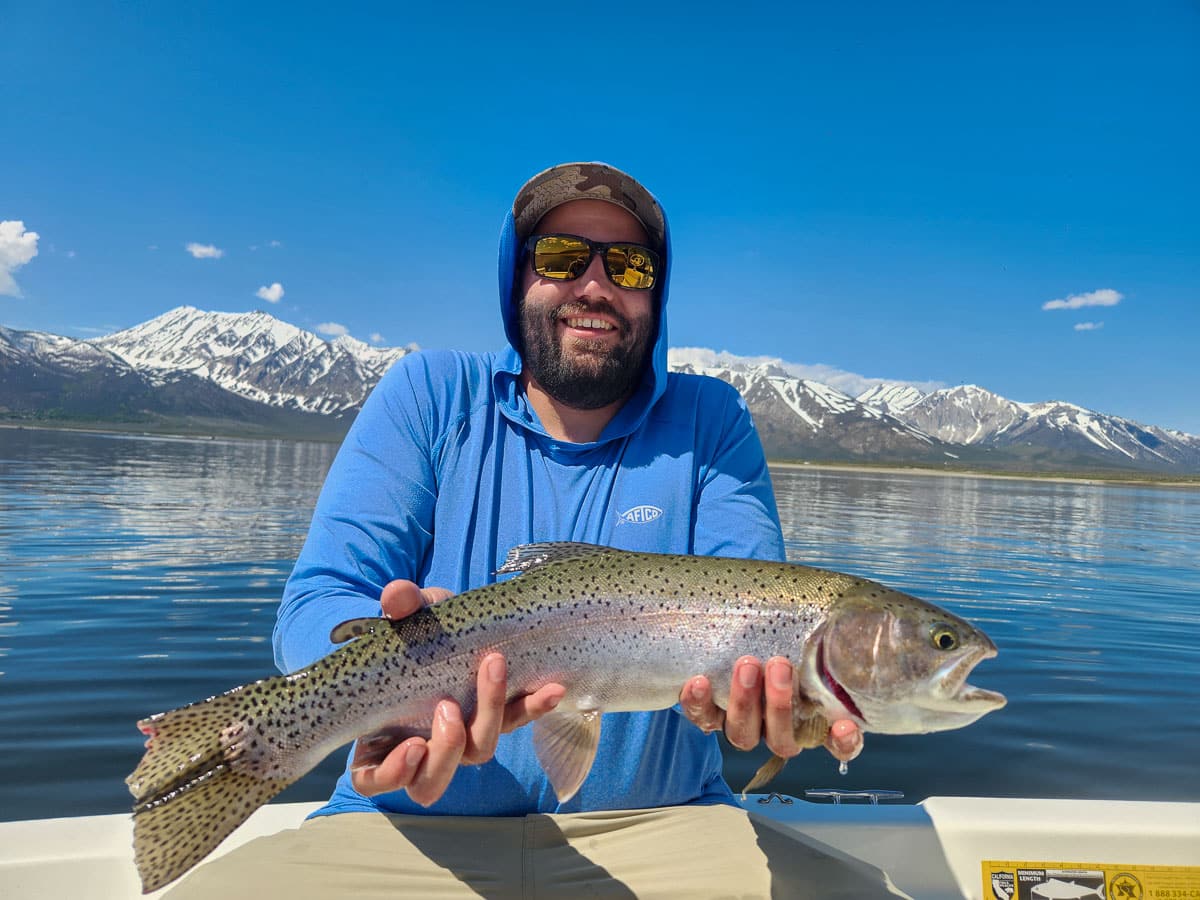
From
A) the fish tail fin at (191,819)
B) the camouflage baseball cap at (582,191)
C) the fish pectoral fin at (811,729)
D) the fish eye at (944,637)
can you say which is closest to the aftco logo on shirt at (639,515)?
the fish pectoral fin at (811,729)

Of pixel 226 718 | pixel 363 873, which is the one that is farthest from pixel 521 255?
pixel 363 873

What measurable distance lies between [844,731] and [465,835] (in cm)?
194

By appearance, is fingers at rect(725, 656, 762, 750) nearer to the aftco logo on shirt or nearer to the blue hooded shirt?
the blue hooded shirt

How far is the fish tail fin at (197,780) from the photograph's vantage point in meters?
3.11

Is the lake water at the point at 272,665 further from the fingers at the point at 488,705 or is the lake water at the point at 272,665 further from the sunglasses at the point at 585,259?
the sunglasses at the point at 585,259

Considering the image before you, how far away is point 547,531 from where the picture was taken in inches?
181

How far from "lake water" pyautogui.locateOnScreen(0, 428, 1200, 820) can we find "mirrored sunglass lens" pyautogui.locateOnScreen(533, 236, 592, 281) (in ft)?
19.6

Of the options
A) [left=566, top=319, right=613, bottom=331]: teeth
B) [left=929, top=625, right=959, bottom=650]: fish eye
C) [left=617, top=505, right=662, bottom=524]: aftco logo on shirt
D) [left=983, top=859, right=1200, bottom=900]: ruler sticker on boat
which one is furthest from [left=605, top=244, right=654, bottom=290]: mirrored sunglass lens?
[left=983, top=859, right=1200, bottom=900]: ruler sticker on boat

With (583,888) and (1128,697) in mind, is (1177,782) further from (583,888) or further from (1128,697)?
(583,888)

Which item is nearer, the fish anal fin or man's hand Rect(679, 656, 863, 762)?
man's hand Rect(679, 656, 863, 762)

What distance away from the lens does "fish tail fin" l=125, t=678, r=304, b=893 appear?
3105 millimetres

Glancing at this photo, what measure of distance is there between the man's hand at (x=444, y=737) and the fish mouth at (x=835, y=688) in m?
1.16

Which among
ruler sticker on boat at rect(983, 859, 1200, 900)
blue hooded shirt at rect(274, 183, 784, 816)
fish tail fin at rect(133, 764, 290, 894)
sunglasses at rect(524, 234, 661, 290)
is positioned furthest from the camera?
ruler sticker on boat at rect(983, 859, 1200, 900)

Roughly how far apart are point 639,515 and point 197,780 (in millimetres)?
2499
